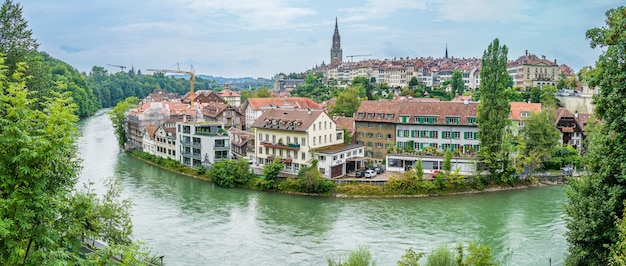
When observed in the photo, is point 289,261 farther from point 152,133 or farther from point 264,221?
point 152,133

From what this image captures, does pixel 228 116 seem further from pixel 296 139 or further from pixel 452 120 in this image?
pixel 452 120

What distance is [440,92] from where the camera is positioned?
61500 millimetres

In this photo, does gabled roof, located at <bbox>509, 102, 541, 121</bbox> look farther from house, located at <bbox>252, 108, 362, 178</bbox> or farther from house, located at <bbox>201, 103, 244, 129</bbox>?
house, located at <bbox>201, 103, 244, 129</bbox>

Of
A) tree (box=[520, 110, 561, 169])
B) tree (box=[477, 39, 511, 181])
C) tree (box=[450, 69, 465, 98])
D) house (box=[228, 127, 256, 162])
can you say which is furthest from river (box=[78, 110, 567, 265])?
tree (box=[450, 69, 465, 98])

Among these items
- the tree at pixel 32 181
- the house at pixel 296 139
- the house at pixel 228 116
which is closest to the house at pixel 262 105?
the house at pixel 228 116

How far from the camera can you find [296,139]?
2745 cm

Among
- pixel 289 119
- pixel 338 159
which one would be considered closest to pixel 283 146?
pixel 289 119

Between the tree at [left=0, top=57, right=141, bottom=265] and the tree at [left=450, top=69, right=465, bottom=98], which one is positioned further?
the tree at [left=450, top=69, right=465, bottom=98]

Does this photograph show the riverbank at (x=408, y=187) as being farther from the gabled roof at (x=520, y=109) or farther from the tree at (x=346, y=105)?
the tree at (x=346, y=105)

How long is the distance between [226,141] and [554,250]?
59.2 ft

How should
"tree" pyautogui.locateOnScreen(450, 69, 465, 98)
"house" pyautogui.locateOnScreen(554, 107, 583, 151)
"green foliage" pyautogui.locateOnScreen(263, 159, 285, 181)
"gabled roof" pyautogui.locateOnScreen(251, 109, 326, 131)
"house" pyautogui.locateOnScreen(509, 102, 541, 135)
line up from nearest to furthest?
"green foliage" pyautogui.locateOnScreen(263, 159, 285, 181) → "gabled roof" pyautogui.locateOnScreen(251, 109, 326, 131) → "house" pyautogui.locateOnScreen(554, 107, 583, 151) → "house" pyautogui.locateOnScreen(509, 102, 541, 135) → "tree" pyautogui.locateOnScreen(450, 69, 465, 98)

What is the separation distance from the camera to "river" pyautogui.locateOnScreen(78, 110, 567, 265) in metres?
16.2

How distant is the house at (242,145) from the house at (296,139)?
34.5 inches

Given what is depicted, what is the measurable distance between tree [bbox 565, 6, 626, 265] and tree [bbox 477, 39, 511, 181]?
605 inches
